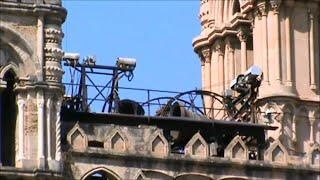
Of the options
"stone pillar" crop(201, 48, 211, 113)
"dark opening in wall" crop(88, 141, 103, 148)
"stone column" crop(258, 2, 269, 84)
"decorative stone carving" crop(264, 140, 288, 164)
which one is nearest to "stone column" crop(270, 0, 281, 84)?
"stone column" crop(258, 2, 269, 84)

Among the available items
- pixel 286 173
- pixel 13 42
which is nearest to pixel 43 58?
pixel 13 42

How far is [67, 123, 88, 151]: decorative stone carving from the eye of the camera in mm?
92500

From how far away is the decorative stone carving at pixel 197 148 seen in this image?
94.4m

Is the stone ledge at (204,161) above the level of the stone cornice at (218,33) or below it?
below

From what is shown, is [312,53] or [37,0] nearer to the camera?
[37,0]

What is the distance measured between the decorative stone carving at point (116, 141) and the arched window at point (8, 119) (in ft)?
12.1

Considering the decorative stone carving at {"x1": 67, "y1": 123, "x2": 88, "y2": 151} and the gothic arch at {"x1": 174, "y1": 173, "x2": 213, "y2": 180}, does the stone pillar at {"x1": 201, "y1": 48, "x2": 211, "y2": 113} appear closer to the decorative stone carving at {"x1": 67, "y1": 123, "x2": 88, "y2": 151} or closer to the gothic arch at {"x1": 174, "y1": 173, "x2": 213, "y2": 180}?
the gothic arch at {"x1": 174, "y1": 173, "x2": 213, "y2": 180}

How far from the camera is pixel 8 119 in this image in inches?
3615

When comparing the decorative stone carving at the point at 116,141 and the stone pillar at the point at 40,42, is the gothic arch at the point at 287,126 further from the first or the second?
the stone pillar at the point at 40,42

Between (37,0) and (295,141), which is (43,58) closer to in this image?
(37,0)

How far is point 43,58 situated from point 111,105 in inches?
234

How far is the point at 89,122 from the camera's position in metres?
93.9

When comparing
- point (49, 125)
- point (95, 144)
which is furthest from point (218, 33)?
point (49, 125)

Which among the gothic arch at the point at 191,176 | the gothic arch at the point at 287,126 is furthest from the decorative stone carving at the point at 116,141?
the gothic arch at the point at 287,126
